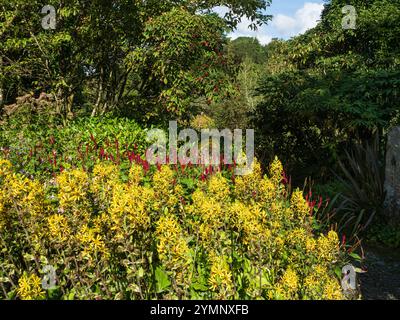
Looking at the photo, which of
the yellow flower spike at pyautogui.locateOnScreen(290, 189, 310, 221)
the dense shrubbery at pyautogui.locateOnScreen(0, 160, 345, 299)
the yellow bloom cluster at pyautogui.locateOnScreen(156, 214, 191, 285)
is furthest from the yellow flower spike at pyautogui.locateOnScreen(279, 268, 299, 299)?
the yellow flower spike at pyautogui.locateOnScreen(290, 189, 310, 221)

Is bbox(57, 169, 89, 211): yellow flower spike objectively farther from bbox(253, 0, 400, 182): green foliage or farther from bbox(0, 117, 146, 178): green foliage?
bbox(253, 0, 400, 182): green foliage

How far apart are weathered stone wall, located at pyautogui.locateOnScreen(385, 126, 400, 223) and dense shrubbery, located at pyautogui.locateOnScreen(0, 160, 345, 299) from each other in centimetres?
339

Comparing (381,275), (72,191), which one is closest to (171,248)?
(72,191)

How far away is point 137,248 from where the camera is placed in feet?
9.36

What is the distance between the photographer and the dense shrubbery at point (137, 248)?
8.52 feet

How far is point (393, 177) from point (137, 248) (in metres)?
4.83

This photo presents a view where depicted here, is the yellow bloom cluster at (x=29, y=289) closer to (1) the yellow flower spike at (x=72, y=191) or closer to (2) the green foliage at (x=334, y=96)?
(1) the yellow flower spike at (x=72, y=191)

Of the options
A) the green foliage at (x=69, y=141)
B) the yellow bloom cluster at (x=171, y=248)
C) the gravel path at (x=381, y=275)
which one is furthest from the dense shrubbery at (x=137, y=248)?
the green foliage at (x=69, y=141)

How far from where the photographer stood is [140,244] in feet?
9.48

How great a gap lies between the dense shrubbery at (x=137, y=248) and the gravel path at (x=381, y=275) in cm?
163

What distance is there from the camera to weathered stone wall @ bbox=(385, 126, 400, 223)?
632cm

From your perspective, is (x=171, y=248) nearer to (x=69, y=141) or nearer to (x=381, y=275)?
(x=381, y=275)
